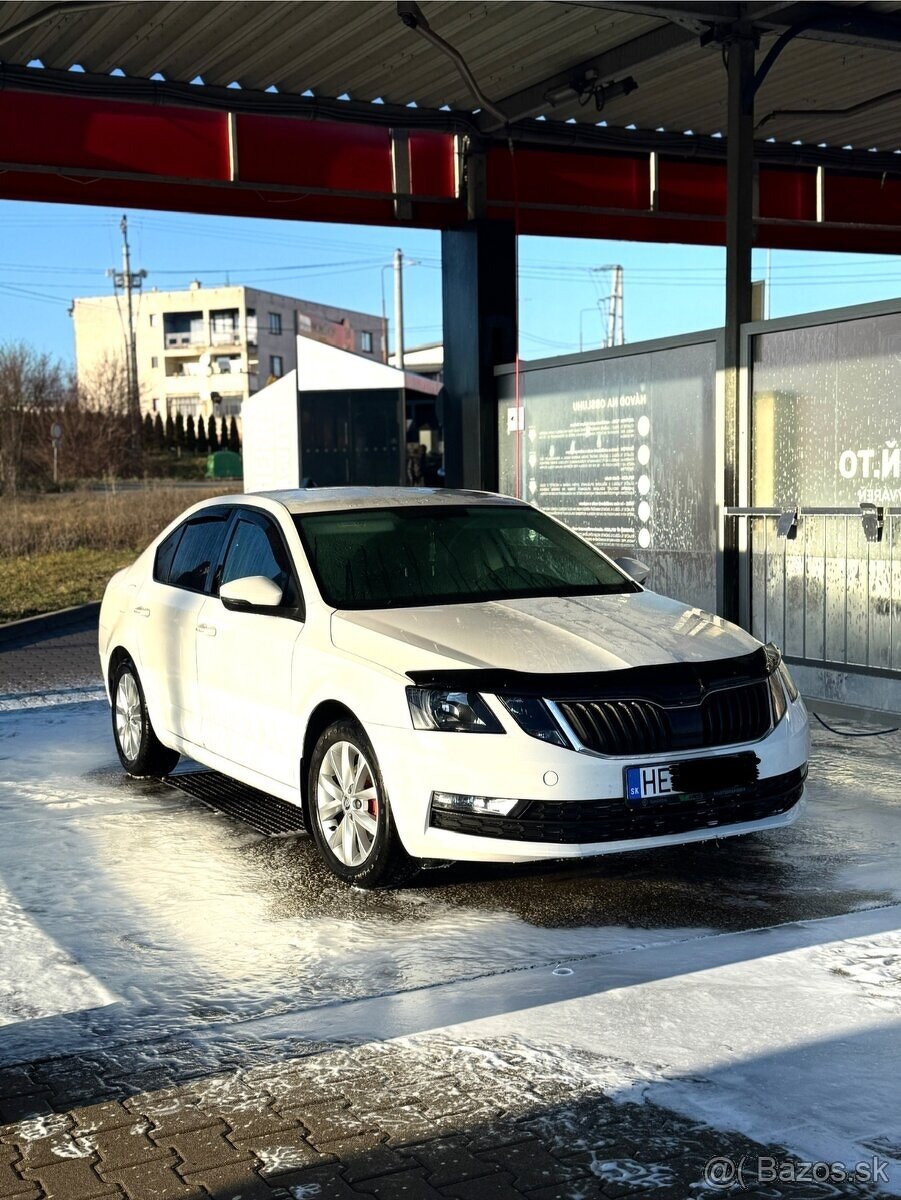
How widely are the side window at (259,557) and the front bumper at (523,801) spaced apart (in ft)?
4.55

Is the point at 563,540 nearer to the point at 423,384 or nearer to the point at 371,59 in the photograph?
the point at 371,59

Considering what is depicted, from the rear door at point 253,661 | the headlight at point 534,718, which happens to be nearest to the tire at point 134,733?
the rear door at point 253,661

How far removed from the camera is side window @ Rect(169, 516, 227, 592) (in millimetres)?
7758

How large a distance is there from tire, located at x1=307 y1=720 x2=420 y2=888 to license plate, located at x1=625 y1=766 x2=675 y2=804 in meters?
0.94

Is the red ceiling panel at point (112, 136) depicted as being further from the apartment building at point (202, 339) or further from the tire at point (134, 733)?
the apartment building at point (202, 339)

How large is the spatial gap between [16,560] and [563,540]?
63.8 ft

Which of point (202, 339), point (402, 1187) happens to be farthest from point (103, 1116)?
point (202, 339)

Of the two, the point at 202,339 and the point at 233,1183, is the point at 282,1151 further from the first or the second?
the point at 202,339

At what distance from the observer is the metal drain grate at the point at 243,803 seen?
7176mm

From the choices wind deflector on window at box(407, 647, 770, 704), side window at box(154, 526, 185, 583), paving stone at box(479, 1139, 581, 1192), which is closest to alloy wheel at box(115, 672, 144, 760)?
side window at box(154, 526, 185, 583)

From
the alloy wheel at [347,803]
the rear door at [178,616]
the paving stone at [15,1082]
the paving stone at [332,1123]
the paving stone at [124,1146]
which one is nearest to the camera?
the paving stone at [124,1146]

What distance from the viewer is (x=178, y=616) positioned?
305 inches

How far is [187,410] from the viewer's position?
12044 centimetres

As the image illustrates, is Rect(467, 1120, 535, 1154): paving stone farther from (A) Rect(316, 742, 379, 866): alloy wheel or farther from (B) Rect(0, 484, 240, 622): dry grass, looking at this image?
(B) Rect(0, 484, 240, 622): dry grass
